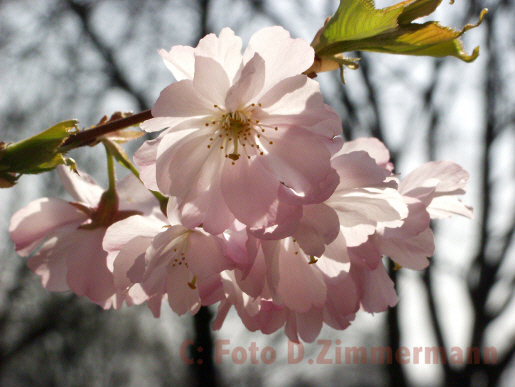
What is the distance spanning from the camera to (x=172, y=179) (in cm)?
43

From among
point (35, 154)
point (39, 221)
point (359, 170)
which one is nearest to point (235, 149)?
point (359, 170)

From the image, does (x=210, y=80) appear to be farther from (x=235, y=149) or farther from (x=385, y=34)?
(x=385, y=34)

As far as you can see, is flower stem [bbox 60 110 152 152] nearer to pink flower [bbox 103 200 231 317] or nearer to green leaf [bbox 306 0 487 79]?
pink flower [bbox 103 200 231 317]

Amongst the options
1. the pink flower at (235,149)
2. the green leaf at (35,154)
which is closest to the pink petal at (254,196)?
the pink flower at (235,149)

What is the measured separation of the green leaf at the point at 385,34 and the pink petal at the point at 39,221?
1.39ft

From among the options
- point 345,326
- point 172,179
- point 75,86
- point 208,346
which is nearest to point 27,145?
point 172,179

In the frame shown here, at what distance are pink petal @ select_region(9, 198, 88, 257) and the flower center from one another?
0.92ft

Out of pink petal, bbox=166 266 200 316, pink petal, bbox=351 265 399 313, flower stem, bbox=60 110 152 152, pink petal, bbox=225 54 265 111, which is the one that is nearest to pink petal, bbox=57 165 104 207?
flower stem, bbox=60 110 152 152

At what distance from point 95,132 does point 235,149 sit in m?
0.20

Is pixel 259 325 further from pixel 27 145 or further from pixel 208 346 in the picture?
pixel 208 346

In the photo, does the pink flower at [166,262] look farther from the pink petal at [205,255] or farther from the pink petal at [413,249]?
the pink petal at [413,249]

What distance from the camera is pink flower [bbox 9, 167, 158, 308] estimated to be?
0.59 metres

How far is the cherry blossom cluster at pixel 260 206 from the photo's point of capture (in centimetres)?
42

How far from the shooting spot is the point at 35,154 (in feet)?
1.68
